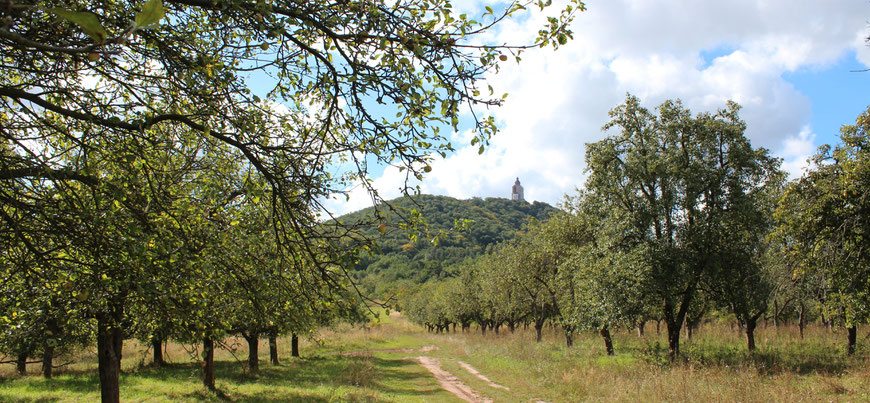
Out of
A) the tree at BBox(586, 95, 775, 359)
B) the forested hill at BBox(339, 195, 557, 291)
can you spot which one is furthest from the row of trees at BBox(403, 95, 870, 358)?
the forested hill at BBox(339, 195, 557, 291)

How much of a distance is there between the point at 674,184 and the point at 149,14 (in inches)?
721

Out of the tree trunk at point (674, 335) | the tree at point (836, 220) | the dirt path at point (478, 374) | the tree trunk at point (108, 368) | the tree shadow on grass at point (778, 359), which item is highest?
the tree at point (836, 220)

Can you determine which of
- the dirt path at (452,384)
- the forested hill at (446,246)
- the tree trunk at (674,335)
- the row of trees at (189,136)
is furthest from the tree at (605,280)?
the forested hill at (446,246)

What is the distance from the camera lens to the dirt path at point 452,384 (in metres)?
14.5

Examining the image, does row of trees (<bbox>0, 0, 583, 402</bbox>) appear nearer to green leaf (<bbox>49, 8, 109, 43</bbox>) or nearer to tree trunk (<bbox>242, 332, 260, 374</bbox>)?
green leaf (<bbox>49, 8, 109, 43</bbox>)

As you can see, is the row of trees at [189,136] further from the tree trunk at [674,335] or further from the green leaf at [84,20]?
the tree trunk at [674,335]

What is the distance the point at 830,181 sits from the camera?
34.7 ft

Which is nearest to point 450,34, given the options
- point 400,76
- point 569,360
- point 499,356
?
point 400,76

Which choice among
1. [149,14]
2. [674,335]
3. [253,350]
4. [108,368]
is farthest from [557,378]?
[149,14]

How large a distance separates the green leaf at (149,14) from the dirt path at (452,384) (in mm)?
14666

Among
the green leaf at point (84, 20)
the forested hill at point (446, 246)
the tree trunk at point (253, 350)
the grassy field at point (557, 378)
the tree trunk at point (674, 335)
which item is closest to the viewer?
the green leaf at point (84, 20)

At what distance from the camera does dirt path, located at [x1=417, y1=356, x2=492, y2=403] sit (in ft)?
47.5

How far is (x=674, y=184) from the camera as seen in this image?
16.5 m

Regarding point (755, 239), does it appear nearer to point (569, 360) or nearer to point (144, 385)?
point (569, 360)
